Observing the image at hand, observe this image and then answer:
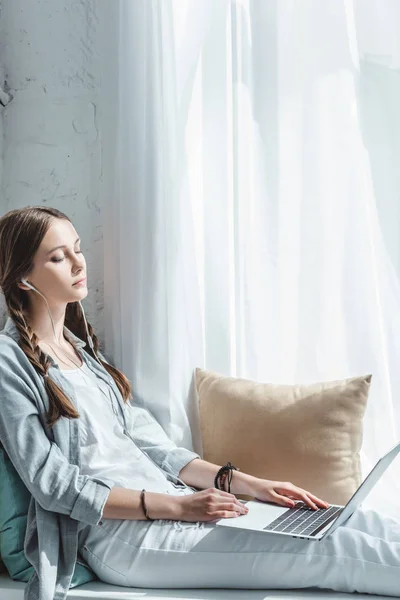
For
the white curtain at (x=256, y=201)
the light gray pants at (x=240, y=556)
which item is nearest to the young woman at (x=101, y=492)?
the light gray pants at (x=240, y=556)

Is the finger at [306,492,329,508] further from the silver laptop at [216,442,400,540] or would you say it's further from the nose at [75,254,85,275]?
the nose at [75,254,85,275]

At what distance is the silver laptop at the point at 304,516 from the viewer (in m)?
1.50

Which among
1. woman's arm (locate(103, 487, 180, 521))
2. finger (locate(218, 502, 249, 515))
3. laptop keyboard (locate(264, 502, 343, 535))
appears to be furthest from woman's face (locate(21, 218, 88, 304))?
laptop keyboard (locate(264, 502, 343, 535))

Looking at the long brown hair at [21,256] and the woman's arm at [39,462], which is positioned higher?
the long brown hair at [21,256]

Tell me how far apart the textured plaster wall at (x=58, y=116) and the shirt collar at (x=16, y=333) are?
0.64ft

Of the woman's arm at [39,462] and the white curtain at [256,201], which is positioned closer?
the woman's arm at [39,462]

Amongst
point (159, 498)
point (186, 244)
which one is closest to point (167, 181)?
point (186, 244)

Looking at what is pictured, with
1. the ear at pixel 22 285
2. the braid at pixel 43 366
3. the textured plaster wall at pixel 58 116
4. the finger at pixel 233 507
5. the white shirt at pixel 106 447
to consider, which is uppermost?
the textured plaster wall at pixel 58 116

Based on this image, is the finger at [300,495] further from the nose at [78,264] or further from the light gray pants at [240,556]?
the nose at [78,264]

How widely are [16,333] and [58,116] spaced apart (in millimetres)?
728

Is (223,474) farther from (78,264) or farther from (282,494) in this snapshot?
(78,264)

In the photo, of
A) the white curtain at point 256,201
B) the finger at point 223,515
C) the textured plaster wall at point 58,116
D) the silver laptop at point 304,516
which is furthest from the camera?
the textured plaster wall at point 58,116

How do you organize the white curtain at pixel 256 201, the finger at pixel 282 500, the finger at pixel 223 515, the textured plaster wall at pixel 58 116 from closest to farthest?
the finger at pixel 223 515
the finger at pixel 282 500
the white curtain at pixel 256 201
the textured plaster wall at pixel 58 116

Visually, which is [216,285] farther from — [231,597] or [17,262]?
[231,597]
